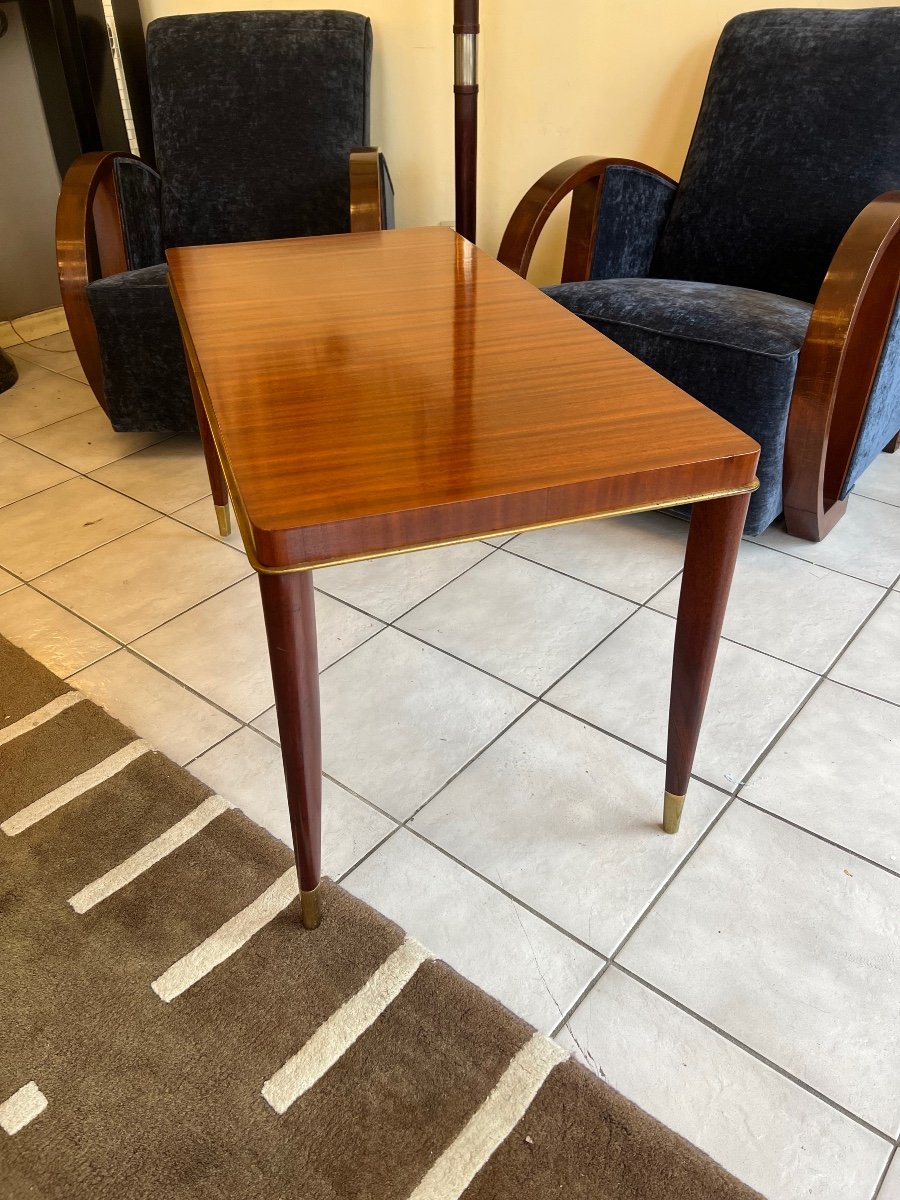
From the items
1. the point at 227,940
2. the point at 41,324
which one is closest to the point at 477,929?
the point at 227,940

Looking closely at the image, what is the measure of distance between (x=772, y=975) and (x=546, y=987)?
262 millimetres

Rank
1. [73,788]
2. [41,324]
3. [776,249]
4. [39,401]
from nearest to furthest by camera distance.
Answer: [73,788]
[776,249]
[39,401]
[41,324]

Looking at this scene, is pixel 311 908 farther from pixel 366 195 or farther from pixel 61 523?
pixel 366 195

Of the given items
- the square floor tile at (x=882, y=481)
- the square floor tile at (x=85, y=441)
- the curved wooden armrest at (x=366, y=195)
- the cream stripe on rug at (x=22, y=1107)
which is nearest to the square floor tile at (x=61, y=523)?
the square floor tile at (x=85, y=441)

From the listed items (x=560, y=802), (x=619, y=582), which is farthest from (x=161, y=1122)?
(x=619, y=582)

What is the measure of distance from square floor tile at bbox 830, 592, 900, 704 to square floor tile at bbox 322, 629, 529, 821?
54cm

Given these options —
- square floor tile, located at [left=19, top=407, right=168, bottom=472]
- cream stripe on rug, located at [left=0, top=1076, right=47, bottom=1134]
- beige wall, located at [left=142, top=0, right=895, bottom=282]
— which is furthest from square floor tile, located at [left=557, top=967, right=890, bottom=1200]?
beige wall, located at [left=142, top=0, right=895, bottom=282]

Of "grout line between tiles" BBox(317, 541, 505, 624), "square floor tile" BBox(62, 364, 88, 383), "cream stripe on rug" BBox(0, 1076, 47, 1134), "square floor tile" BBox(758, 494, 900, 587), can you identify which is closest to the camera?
"cream stripe on rug" BBox(0, 1076, 47, 1134)

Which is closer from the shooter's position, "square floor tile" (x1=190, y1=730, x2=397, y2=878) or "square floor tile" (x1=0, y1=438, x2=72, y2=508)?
"square floor tile" (x1=190, y1=730, x2=397, y2=878)

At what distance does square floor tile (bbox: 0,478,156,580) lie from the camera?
6.00 ft

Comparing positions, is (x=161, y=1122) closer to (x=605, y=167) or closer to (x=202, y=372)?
(x=202, y=372)

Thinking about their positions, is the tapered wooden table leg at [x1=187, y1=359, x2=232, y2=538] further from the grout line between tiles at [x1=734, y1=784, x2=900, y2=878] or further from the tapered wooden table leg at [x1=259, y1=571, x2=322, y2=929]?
the grout line between tiles at [x1=734, y1=784, x2=900, y2=878]

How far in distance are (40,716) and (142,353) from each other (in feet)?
3.30

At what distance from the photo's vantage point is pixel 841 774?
1.27 metres
